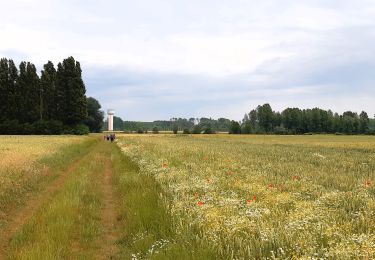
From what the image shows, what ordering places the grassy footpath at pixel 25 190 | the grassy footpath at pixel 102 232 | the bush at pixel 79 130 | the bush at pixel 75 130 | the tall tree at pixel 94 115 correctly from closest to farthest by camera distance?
the grassy footpath at pixel 102 232 < the grassy footpath at pixel 25 190 < the bush at pixel 75 130 < the bush at pixel 79 130 < the tall tree at pixel 94 115

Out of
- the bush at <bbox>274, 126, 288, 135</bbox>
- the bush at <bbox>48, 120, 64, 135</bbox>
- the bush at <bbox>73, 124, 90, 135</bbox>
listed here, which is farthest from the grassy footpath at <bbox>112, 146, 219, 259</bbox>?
the bush at <bbox>274, 126, 288, 135</bbox>

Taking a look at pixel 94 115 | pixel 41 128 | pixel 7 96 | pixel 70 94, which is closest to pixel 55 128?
pixel 41 128

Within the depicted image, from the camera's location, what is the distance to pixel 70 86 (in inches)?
3807

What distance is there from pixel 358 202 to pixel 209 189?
4441 mm

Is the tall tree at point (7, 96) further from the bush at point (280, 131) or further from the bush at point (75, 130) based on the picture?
the bush at point (280, 131)

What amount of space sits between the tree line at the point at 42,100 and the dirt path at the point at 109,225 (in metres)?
82.0

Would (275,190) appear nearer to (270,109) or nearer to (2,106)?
(2,106)

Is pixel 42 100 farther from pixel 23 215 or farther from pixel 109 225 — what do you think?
pixel 109 225

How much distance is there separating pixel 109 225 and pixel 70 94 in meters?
90.2

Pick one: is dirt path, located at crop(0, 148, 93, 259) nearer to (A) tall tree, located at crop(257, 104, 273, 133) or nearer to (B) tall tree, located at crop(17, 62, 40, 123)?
(B) tall tree, located at crop(17, 62, 40, 123)

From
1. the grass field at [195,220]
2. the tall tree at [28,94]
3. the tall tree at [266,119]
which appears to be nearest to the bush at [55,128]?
the tall tree at [28,94]

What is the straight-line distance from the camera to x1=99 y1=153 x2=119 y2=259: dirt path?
8.88 metres

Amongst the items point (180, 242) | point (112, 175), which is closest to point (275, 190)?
point (180, 242)

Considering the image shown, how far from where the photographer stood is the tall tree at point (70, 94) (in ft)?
315
